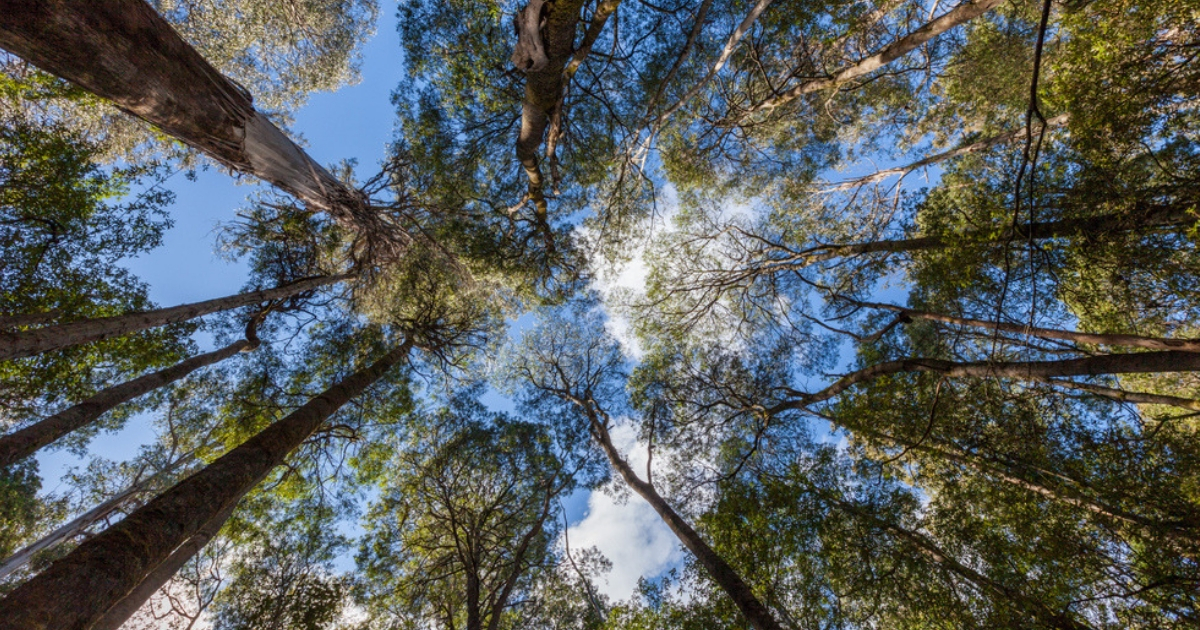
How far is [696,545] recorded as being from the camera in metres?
7.30

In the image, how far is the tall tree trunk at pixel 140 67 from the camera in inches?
95.1

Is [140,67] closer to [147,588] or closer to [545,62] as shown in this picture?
[545,62]

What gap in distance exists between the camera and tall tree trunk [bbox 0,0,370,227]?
2416 millimetres

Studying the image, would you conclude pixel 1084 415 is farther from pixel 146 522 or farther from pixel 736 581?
pixel 146 522

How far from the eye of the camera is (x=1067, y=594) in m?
5.76

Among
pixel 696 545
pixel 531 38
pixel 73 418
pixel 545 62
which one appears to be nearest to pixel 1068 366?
pixel 696 545

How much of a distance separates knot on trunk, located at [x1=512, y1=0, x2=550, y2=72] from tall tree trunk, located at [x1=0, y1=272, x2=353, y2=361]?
6451mm

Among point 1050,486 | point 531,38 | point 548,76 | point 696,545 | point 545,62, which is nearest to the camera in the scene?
point 531,38

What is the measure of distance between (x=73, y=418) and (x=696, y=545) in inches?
390

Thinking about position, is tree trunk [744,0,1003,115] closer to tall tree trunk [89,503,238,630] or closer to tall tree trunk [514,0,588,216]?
tall tree trunk [514,0,588,216]

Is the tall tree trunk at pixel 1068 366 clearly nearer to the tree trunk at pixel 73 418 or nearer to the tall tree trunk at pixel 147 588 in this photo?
the tall tree trunk at pixel 147 588

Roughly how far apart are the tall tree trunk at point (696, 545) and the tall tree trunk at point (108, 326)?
773 cm

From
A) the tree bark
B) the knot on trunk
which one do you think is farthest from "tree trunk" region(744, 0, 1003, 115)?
the knot on trunk

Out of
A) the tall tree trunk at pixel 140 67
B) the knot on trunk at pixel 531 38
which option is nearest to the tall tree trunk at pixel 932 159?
the knot on trunk at pixel 531 38
